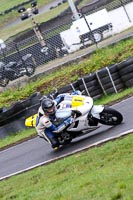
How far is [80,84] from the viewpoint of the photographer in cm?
1866

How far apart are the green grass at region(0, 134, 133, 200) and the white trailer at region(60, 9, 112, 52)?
672 inches

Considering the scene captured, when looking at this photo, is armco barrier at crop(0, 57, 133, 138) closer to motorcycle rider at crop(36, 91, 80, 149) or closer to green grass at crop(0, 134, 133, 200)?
motorcycle rider at crop(36, 91, 80, 149)

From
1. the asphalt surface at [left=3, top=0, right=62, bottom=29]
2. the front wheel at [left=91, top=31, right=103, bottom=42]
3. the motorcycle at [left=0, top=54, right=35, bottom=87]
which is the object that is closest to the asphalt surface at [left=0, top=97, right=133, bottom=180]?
the motorcycle at [left=0, top=54, right=35, bottom=87]

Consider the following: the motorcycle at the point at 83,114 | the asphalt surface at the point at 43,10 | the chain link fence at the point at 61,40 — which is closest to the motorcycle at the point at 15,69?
the chain link fence at the point at 61,40

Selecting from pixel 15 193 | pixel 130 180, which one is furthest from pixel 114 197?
pixel 15 193

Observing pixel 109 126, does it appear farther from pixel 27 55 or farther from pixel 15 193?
pixel 27 55

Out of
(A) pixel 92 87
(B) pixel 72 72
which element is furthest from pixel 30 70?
(A) pixel 92 87

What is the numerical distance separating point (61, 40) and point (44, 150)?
14478 millimetres

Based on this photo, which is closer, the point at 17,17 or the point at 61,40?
the point at 61,40

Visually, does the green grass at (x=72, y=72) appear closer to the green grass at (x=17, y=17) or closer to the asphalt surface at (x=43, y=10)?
the green grass at (x=17, y=17)

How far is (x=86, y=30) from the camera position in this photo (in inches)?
1166

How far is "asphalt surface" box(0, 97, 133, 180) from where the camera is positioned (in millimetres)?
13132

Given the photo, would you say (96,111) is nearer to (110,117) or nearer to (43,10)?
(110,117)

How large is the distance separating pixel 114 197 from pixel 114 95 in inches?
441
